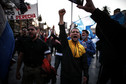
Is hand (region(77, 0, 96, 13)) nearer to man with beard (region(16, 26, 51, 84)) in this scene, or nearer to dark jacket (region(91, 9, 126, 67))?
dark jacket (region(91, 9, 126, 67))

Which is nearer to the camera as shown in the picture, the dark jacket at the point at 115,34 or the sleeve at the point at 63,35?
the dark jacket at the point at 115,34

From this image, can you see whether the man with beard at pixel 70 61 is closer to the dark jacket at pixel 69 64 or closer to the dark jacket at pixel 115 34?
the dark jacket at pixel 69 64

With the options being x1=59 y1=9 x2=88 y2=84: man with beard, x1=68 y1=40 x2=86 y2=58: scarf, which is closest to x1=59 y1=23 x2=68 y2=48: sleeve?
x1=59 y1=9 x2=88 y2=84: man with beard

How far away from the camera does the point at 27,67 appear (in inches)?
97.0

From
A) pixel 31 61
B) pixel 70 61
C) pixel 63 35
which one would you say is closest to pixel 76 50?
pixel 70 61

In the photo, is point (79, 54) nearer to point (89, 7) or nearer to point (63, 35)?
point (63, 35)

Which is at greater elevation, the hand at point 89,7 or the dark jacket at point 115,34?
the hand at point 89,7

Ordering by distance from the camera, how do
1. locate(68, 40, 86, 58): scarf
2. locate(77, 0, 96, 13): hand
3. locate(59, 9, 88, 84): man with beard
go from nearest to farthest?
locate(77, 0, 96, 13): hand
locate(59, 9, 88, 84): man with beard
locate(68, 40, 86, 58): scarf

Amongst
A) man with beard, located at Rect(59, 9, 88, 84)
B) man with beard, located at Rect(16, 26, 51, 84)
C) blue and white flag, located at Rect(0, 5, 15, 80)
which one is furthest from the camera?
man with beard, located at Rect(16, 26, 51, 84)

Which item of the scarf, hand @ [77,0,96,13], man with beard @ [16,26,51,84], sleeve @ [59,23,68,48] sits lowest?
man with beard @ [16,26,51,84]

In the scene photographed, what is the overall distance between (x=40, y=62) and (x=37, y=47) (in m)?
0.43

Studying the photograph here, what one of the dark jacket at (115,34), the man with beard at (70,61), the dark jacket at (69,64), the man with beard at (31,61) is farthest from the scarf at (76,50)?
the dark jacket at (115,34)

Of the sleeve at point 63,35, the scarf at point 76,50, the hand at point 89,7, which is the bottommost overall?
the scarf at point 76,50

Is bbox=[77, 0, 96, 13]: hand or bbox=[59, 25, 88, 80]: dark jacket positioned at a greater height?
bbox=[77, 0, 96, 13]: hand
